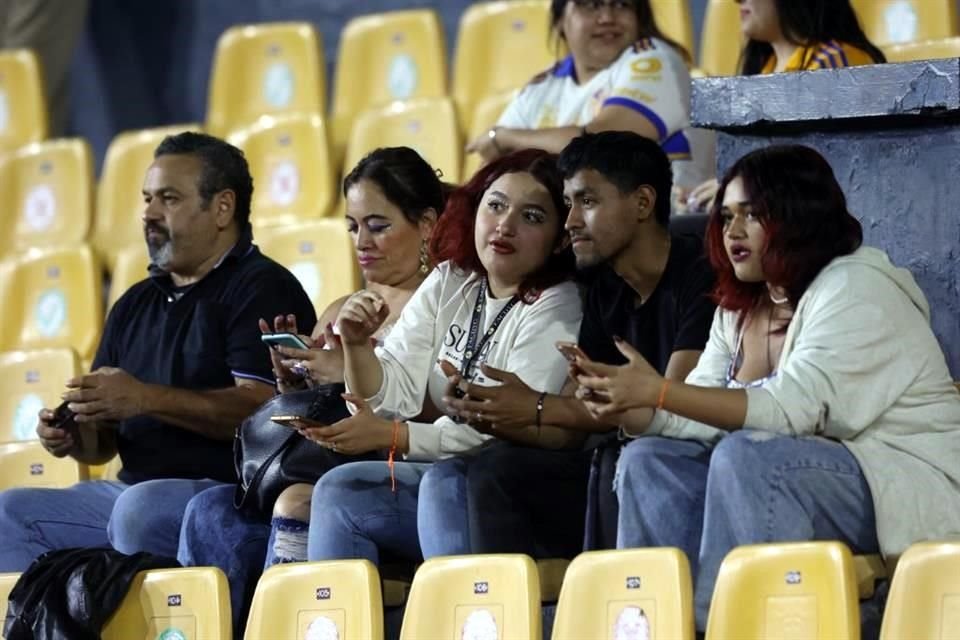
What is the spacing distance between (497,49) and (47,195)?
1517mm

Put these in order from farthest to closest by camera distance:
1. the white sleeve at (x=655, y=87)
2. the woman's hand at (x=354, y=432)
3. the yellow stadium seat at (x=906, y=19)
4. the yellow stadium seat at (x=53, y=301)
Result: the yellow stadium seat at (x=53, y=301), the yellow stadium seat at (x=906, y=19), the white sleeve at (x=655, y=87), the woman's hand at (x=354, y=432)

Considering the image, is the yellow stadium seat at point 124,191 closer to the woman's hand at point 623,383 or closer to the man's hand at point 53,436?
the man's hand at point 53,436

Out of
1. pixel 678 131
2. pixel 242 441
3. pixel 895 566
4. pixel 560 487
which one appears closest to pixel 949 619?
pixel 895 566

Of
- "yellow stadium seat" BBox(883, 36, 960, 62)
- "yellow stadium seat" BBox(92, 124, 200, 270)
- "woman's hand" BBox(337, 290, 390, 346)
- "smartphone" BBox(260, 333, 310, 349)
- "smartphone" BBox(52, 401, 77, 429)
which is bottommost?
"smartphone" BBox(52, 401, 77, 429)

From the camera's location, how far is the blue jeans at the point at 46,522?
387 cm

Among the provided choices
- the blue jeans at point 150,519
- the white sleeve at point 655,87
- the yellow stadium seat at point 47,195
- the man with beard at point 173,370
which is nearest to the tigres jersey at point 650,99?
the white sleeve at point 655,87

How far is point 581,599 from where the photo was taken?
2855 millimetres

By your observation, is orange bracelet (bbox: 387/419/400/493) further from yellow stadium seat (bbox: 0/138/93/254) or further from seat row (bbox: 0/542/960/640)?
yellow stadium seat (bbox: 0/138/93/254)

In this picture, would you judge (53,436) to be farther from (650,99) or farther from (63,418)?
(650,99)

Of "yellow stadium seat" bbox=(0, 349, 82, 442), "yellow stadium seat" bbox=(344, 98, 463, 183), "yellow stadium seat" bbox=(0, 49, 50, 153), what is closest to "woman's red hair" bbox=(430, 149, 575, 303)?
"yellow stadium seat" bbox=(0, 349, 82, 442)

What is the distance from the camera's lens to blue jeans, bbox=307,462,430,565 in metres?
3.28

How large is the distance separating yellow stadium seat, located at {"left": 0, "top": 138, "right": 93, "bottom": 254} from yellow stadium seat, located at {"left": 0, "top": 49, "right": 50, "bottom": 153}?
40 centimetres

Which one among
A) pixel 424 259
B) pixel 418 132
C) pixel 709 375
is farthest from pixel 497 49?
pixel 709 375

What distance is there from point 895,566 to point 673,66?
1.80 meters
